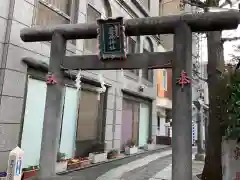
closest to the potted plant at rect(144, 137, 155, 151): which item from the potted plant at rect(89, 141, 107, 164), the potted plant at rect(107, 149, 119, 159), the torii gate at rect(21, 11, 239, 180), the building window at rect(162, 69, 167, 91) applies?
the potted plant at rect(107, 149, 119, 159)

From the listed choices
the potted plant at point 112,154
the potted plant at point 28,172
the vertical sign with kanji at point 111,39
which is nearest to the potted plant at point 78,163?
the potted plant at point 28,172

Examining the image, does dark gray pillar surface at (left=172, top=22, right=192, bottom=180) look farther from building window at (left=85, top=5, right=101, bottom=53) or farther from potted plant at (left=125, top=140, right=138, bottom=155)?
potted plant at (left=125, top=140, right=138, bottom=155)

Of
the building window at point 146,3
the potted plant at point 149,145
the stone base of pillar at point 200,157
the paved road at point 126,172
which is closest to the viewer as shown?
the paved road at point 126,172

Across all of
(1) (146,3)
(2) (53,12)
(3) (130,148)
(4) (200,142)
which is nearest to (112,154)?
(3) (130,148)

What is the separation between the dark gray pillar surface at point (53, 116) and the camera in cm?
717

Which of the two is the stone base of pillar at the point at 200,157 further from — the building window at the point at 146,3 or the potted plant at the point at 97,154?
the building window at the point at 146,3

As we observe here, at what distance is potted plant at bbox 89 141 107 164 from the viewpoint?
12.4 meters

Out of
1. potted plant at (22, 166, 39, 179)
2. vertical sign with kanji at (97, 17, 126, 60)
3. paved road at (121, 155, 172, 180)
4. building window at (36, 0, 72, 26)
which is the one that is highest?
building window at (36, 0, 72, 26)

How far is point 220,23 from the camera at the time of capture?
654cm

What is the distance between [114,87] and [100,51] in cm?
800

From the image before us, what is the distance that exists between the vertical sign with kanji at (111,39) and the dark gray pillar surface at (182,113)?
4.88 ft

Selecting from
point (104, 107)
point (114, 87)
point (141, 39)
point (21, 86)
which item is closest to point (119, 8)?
point (141, 39)

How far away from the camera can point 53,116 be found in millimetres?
7355

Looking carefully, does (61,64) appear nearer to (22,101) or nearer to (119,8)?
(22,101)
